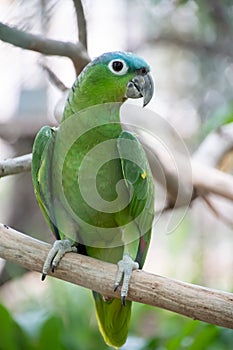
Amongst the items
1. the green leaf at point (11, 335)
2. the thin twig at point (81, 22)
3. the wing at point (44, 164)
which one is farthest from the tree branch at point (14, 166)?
the green leaf at point (11, 335)

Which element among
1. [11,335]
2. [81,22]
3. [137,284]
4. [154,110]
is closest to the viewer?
[137,284]

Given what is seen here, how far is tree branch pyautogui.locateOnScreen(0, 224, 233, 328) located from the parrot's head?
0.35 metres

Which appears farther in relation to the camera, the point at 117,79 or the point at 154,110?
the point at 154,110

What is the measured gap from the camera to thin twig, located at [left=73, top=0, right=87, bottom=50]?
129cm

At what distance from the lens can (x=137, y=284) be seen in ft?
3.75

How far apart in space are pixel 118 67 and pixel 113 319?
587mm

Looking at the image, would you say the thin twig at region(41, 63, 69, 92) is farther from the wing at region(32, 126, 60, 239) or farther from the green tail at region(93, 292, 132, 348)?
the green tail at region(93, 292, 132, 348)

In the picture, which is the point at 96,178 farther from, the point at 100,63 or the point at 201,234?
the point at 201,234

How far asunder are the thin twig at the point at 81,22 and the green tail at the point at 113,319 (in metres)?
0.64

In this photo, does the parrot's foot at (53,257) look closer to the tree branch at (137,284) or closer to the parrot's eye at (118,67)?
the tree branch at (137,284)

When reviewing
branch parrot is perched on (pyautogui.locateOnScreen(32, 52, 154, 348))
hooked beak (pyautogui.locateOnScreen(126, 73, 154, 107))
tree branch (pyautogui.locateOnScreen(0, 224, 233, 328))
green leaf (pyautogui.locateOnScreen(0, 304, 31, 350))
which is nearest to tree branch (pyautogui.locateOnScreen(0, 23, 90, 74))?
branch parrot is perched on (pyautogui.locateOnScreen(32, 52, 154, 348))

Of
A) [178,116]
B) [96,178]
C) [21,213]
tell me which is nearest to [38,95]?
[21,213]

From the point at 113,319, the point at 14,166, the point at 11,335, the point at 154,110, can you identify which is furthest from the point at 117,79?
the point at 11,335

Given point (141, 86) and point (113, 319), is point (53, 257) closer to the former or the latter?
point (113, 319)
